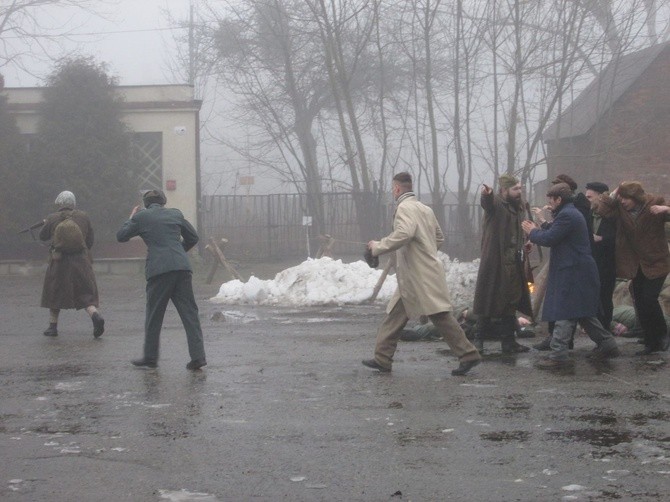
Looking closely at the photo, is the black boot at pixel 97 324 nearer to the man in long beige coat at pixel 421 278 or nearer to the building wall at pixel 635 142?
the man in long beige coat at pixel 421 278

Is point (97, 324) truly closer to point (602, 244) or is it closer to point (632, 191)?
point (602, 244)

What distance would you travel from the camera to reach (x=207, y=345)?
11508 millimetres

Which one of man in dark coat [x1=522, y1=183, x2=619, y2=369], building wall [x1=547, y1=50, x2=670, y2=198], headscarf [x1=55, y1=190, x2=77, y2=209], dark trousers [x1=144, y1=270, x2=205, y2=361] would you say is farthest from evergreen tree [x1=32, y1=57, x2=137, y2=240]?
man in dark coat [x1=522, y1=183, x2=619, y2=369]

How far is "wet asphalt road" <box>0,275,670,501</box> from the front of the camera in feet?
18.0

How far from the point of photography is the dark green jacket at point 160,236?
941 centimetres

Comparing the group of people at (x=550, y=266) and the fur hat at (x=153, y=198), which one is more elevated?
the fur hat at (x=153, y=198)

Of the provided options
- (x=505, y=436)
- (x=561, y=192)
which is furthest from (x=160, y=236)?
(x=505, y=436)

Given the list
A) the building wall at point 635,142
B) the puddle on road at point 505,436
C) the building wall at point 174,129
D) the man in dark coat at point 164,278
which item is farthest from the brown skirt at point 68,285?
the building wall at point 635,142

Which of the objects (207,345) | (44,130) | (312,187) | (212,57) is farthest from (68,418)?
(212,57)

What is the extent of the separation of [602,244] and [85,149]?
61.2ft

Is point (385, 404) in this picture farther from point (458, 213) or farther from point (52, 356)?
point (458, 213)

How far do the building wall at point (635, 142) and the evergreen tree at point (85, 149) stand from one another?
39.3 ft

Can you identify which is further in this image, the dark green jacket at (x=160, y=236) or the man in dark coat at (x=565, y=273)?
the dark green jacket at (x=160, y=236)

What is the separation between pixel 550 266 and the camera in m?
9.51
